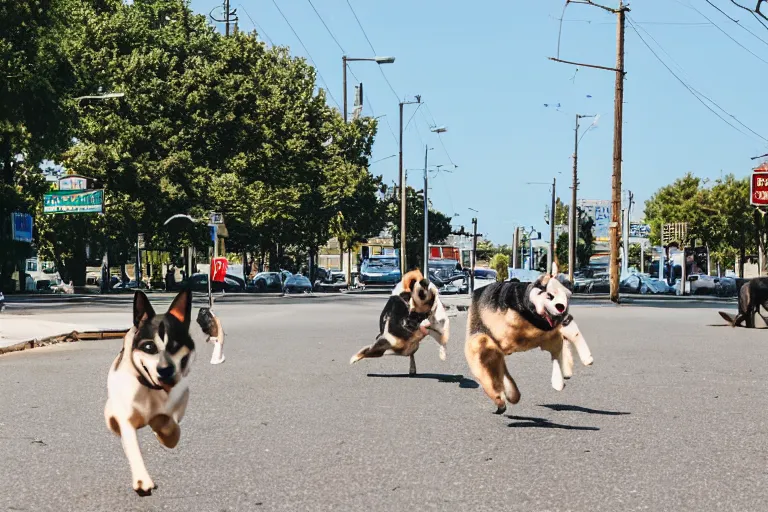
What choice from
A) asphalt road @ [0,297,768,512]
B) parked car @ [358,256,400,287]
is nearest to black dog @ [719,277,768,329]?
asphalt road @ [0,297,768,512]

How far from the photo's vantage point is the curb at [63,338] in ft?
63.7

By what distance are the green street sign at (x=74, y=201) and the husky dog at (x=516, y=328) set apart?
41.3 metres

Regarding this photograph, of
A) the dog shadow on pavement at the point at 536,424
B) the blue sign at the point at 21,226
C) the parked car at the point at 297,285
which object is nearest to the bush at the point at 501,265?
the dog shadow on pavement at the point at 536,424

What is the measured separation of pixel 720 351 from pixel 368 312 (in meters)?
17.0

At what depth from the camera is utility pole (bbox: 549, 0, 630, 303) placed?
4381 cm

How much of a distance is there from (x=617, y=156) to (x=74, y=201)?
22.8 m

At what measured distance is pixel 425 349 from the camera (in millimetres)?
19547

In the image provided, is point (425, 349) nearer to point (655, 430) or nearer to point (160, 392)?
point (655, 430)

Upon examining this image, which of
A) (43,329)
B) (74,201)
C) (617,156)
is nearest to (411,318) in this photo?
(43,329)

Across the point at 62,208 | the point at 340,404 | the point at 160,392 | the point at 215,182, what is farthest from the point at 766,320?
the point at 215,182

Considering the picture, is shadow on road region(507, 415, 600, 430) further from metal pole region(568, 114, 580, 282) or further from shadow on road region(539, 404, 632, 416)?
metal pole region(568, 114, 580, 282)

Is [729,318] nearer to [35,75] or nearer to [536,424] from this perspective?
[536,424]

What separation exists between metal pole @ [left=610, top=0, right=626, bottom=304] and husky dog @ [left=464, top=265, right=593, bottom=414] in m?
36.4

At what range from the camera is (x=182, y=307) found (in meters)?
4.29
